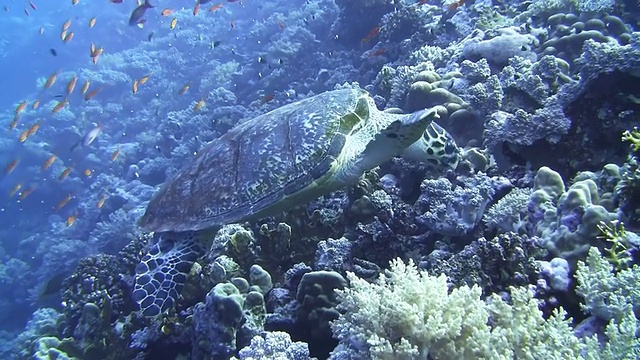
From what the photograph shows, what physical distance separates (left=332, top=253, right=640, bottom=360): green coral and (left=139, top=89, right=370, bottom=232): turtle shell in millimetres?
1795

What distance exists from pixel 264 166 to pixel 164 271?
1.46 metres

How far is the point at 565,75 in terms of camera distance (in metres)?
4.29

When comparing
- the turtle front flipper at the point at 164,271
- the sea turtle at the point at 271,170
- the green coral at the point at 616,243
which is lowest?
the turtle front flipper at the point at 164,271

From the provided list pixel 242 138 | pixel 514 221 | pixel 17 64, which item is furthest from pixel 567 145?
pixel 17 64

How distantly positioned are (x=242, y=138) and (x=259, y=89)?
28.3 ft

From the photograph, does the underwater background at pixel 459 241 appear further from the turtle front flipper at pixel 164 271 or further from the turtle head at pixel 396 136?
the turtle head at pixel 396 136

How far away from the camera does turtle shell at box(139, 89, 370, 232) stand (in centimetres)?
369

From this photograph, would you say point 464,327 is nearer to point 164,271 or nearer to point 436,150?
point 436,150

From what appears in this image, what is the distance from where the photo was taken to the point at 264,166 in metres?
3.83

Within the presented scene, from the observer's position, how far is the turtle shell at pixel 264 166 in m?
3.69

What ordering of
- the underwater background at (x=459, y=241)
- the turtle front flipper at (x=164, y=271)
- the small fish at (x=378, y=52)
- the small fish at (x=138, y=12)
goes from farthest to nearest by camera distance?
1. the small fish at (x=138, y=12)
2. the small fish at (x=378, y=52)
3. the turtle front flipper at (x=164, y=271)
4. the underwater background at (x=459, y=241)

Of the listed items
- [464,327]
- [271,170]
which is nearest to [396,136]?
[271,170]

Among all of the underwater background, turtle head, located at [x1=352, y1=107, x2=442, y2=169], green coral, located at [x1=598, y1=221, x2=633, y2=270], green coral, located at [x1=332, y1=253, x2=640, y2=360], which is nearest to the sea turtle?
turtle head, located at [x1=352, y1=107, x2=442, y2=169]

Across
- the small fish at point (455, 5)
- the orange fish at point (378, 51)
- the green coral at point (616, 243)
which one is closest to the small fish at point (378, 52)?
the orange fish at point (378, 51)
